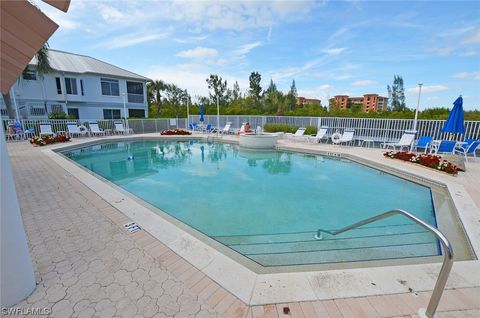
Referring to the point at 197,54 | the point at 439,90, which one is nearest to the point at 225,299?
the point at 439,90

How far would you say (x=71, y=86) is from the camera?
19.2 m

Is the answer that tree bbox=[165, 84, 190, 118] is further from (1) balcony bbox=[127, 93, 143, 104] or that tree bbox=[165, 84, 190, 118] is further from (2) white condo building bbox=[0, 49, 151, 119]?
(2) white condo building bbox=[0, 49, 151, 119]

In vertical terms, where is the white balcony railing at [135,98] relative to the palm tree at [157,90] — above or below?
below

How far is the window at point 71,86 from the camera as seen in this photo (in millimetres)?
18953

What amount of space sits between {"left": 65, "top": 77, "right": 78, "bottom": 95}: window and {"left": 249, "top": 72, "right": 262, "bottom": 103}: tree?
2124 cm

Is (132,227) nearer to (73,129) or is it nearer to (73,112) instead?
(73,129)

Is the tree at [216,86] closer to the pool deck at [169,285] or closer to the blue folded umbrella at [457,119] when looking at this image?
the blue folded umbrella at [457,119]

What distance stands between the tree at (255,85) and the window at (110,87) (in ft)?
58.8

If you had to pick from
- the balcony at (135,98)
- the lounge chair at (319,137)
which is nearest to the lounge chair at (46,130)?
the balcony at (135,98)

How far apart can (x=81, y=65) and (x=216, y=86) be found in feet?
58.4

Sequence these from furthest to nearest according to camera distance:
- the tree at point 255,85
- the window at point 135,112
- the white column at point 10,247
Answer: the tree at point 255,85, the window at point 135,112, the white column at point 10,247

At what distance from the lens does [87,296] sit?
2.02 m

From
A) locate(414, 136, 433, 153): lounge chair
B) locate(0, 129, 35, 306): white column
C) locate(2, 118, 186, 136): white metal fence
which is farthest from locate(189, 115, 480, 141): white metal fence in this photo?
locate(0, 129, 35, 306): white column

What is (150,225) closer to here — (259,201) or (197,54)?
(259,201)
